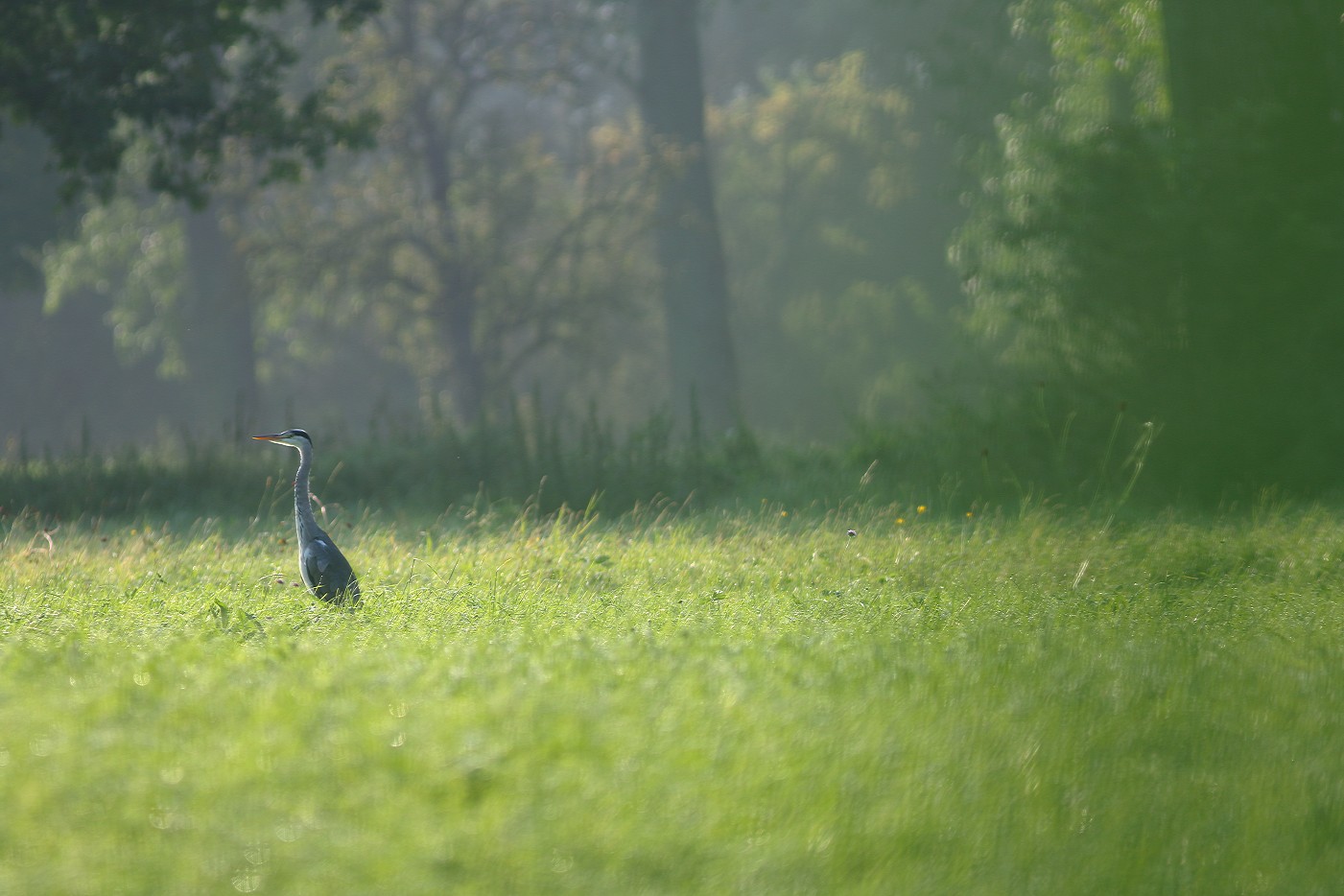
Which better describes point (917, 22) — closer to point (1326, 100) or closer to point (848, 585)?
point (1326, 100)

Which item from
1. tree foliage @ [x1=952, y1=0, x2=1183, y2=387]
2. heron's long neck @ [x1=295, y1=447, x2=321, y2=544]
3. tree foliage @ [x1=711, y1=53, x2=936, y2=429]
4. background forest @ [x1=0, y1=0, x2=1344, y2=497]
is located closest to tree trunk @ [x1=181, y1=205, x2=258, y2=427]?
background forest @ [x1=0, y1=0, x2=1344, y2=497]

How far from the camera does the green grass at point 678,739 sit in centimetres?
403

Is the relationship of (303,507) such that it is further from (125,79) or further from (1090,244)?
(125,79)

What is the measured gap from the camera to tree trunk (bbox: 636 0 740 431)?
26.1 m

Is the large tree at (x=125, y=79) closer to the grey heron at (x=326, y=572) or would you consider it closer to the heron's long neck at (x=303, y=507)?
the heron's long neck at (x=303, y=507)

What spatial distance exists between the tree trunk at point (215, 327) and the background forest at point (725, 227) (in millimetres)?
79

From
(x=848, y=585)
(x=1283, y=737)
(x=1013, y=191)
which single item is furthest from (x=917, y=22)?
(x=1283, y=737)

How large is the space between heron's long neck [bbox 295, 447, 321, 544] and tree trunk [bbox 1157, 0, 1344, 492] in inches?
322

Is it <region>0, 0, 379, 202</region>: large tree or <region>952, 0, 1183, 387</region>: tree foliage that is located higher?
<region>0, 0, 379, 202</region>: large tree

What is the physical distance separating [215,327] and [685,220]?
10.7 m

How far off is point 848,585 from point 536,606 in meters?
1.94

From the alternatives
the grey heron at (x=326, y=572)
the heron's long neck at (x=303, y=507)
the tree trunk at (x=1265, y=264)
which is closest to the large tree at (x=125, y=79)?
the heron's long neck at (x=303, y=507)

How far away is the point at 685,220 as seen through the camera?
86.1 ft

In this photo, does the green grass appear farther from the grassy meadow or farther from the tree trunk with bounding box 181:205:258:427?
the tree trunk with bounding box 181:205:258:427
